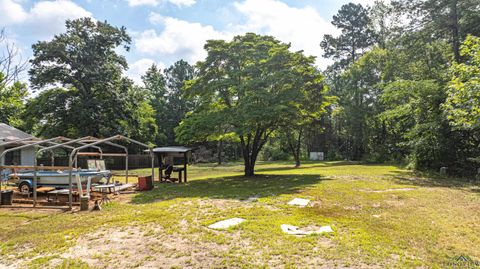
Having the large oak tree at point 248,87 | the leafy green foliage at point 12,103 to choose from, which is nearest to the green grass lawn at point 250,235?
the large oak tree at point 248,87

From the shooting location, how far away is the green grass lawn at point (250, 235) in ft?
13.8

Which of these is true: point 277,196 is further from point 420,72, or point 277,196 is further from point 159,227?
point 420,72

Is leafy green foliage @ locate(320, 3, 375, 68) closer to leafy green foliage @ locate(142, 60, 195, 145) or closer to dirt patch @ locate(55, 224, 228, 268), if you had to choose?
leafy green foliage @ locate(142, 60, 195, 145)

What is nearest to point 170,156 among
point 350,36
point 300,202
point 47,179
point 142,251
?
point 47,179

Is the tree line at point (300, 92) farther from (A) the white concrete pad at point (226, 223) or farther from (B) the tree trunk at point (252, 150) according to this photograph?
(A) the white concrete pad at point (226, 223)

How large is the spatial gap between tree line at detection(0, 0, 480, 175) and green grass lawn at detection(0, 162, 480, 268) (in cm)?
406

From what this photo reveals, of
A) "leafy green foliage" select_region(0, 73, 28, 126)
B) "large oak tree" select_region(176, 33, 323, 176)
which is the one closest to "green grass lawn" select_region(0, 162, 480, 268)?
"large oak tree" select_region(176, 33, 323, 176)

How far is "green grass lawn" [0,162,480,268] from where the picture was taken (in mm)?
4199

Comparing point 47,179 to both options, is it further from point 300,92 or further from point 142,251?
point 300,92

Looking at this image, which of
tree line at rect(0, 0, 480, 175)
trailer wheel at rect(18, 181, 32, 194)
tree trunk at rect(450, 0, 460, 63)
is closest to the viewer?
trailer wheel at rect(18, 181, 32, 194)

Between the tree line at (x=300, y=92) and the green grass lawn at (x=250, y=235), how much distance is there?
13.3 feet

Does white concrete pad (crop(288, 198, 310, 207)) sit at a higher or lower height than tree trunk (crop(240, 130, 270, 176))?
lower

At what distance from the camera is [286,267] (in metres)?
3.88

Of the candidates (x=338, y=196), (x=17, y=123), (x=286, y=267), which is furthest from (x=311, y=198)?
(x=17, y=123)
